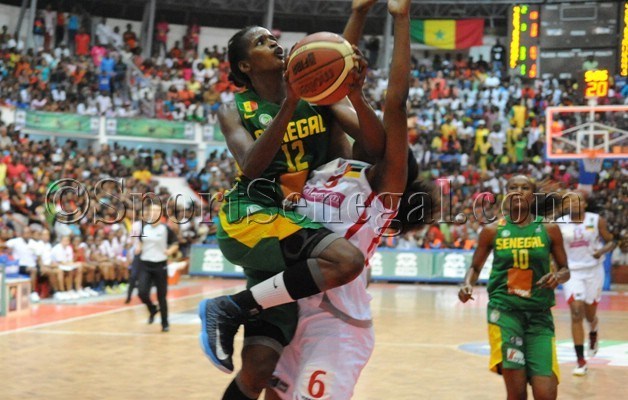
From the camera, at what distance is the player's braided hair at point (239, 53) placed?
3.81m

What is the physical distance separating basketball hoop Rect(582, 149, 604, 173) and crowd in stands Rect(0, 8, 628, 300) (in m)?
0.79

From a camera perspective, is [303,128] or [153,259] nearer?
[303,128]

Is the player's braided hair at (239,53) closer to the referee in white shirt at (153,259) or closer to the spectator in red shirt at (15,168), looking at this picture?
the referee in white shirt at (153,259)

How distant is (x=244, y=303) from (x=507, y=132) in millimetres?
23124

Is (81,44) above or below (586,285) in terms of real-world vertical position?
above

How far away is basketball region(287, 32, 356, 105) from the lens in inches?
125

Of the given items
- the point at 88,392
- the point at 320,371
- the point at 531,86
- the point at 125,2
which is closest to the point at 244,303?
the point at 320,371

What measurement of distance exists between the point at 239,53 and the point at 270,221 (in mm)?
852

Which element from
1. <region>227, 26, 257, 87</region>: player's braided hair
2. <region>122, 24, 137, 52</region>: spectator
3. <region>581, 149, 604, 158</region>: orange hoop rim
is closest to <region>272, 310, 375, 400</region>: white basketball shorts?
<region>227, 26, 257, 87</region>: player's braided hair

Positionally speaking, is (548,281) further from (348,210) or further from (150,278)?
(150,278)

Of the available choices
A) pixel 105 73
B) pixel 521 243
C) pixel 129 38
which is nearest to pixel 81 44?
pixel 129 38

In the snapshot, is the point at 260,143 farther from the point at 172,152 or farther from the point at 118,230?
the point at 172,152

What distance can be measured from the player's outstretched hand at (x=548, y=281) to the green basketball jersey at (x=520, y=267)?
5 cm

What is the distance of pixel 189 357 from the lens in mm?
9438
